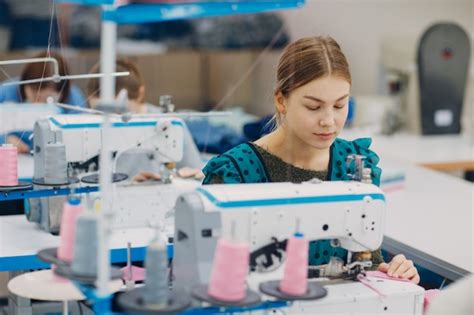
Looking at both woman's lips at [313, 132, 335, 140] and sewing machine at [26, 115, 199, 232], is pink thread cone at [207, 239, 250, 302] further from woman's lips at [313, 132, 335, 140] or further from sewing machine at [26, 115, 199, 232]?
sewing machine at [26, 115, 199, 232]

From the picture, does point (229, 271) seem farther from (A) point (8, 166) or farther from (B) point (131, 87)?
(B) point (131, 87)

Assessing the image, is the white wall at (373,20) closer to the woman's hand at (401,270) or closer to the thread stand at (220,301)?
the woman's hand at (401,270)

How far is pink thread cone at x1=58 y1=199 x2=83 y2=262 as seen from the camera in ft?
7.06

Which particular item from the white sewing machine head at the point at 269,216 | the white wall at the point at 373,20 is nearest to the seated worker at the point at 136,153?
the white sewing machine head at the point at 269,216

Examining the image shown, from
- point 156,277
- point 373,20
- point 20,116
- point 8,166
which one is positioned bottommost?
point 156,277

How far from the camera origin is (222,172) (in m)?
2.67

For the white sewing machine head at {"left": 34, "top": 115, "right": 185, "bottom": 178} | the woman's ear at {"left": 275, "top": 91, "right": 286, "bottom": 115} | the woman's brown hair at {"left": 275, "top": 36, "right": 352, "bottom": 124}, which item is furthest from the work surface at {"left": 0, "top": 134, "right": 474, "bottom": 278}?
the woman's brown hair at {"left": 275, "top": 36, "right": 352, "bottom": 124}

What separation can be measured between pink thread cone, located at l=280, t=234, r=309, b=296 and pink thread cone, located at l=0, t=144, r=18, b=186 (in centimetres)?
141

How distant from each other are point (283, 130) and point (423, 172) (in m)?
2.11

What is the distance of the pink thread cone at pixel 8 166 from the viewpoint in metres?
3.21

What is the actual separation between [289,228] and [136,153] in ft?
4.05

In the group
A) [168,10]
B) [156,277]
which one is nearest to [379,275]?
[156,277]

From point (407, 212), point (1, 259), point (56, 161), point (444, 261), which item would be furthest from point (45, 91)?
point (444, 261)

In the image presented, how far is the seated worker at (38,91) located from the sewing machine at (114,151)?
465mm
